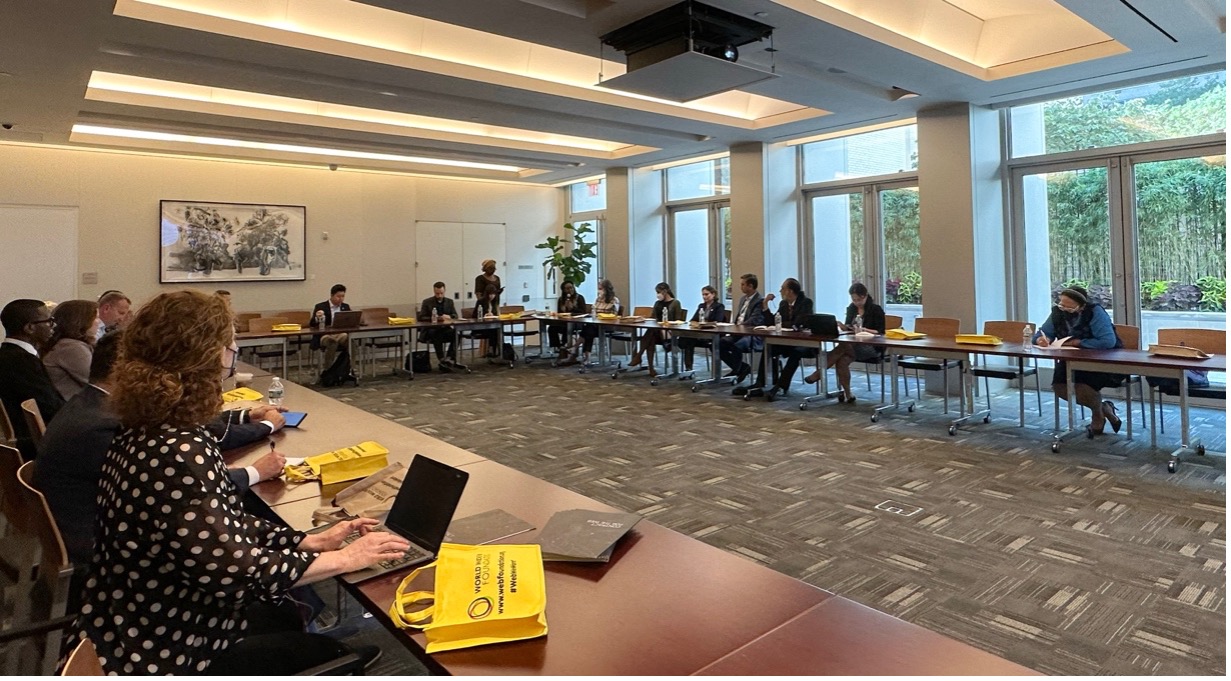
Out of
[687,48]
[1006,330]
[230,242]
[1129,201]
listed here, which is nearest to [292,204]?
[230,242]

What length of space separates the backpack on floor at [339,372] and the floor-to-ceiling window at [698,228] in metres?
5.43

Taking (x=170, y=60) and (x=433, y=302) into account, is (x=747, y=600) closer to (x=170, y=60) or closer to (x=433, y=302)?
(x=170, y=60)

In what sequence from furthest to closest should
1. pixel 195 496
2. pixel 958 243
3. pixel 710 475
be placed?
pixel 958 243 < pixel 710 475 < pixel 195 496

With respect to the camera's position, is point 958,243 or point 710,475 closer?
point 710,475

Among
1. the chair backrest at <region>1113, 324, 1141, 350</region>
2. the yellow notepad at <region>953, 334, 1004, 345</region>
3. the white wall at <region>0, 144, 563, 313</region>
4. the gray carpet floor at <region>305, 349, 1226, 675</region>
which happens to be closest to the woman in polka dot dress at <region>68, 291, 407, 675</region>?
the gray carpet floor at <region>305, 349, 1226, 675</region>

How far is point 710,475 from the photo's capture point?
4.75 meters

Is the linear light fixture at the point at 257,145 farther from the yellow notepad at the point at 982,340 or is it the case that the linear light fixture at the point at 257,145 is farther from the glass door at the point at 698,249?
the yellow notepad at the point at 982,340

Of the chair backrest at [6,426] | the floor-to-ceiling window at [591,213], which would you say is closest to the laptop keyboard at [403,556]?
the chair backrest at [6,426]

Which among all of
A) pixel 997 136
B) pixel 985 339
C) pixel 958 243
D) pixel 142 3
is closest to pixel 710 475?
pixel 985 339

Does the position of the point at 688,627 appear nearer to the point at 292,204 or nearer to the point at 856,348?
the point at 856,348

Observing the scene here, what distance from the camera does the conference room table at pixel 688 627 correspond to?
1.26 meters

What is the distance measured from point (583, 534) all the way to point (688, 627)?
0.49m

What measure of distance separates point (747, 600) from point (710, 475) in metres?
3.28

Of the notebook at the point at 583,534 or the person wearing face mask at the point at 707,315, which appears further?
the person wearing face mask at the point at 707,315
